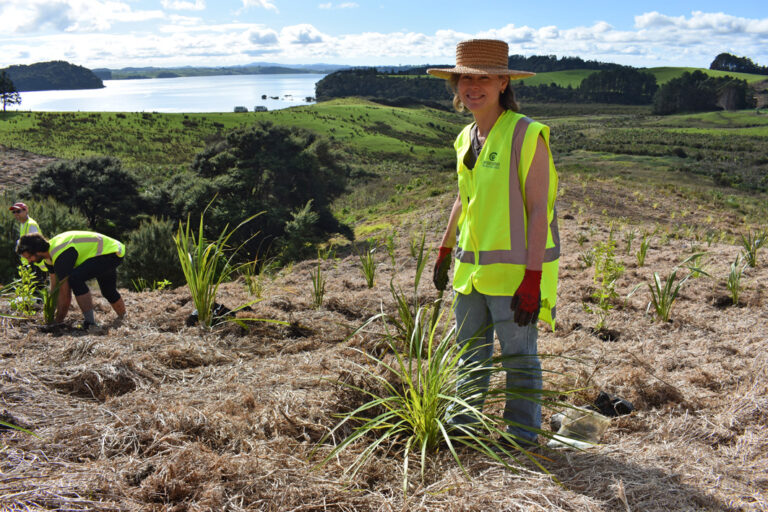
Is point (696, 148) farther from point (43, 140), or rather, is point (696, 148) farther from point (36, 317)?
point (43, 140)

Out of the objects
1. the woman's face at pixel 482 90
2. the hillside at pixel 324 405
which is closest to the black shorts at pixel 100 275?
the hillside at pixel 324 405


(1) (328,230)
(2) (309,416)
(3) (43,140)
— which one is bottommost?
(1) (328,230)

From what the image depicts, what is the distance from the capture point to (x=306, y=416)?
266cm

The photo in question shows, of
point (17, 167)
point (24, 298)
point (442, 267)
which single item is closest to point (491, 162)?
point (442, 267)

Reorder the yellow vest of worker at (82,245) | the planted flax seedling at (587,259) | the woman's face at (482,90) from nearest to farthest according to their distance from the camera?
the woman's face at (482,90) < the yellow vest of worker at (82,245) < the planted flax seedling at (587,259)

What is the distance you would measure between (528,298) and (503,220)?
0.39 meters

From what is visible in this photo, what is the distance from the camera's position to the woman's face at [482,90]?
2.42m

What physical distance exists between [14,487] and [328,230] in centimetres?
1721

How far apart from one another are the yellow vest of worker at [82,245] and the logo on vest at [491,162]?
4.29 metres

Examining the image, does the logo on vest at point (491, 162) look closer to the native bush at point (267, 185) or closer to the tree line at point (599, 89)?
the native bush at point (267, 185)

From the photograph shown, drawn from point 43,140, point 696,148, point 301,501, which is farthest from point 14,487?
point 43,140

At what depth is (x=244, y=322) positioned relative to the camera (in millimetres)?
4230

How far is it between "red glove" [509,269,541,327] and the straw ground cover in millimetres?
659

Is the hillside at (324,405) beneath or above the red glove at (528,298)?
beneath
